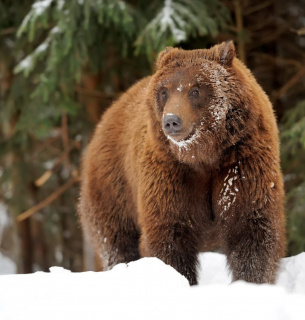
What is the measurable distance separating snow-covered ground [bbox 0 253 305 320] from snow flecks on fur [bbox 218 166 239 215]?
131 cm

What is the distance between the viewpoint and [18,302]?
325cm

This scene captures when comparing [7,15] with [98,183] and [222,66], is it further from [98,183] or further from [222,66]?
[222,66]

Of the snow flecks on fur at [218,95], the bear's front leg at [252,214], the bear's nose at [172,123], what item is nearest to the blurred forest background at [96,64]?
the bear's front leg at [252,214]

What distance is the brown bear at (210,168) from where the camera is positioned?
A: 4750 mm

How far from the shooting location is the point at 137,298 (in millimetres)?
3254

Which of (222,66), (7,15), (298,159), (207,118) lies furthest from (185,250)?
(7,15)

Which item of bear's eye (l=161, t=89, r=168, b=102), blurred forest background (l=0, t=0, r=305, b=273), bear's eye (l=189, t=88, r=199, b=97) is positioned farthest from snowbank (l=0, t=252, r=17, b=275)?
bear's eye (l=189, t=88, r=199, b=97)

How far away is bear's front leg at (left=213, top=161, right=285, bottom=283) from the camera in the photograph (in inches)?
192

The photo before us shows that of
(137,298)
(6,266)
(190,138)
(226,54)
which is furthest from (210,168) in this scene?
(6,266)

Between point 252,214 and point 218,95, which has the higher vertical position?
point 218,95

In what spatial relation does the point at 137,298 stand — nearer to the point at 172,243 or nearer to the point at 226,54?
the point at 172,243

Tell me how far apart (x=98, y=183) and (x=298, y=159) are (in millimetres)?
3525

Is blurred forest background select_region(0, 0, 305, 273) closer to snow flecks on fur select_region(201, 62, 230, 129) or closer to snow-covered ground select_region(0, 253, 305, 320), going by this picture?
snow flecks on fur select_region(201, 62, 230, 129)

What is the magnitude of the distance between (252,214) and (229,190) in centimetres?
27
